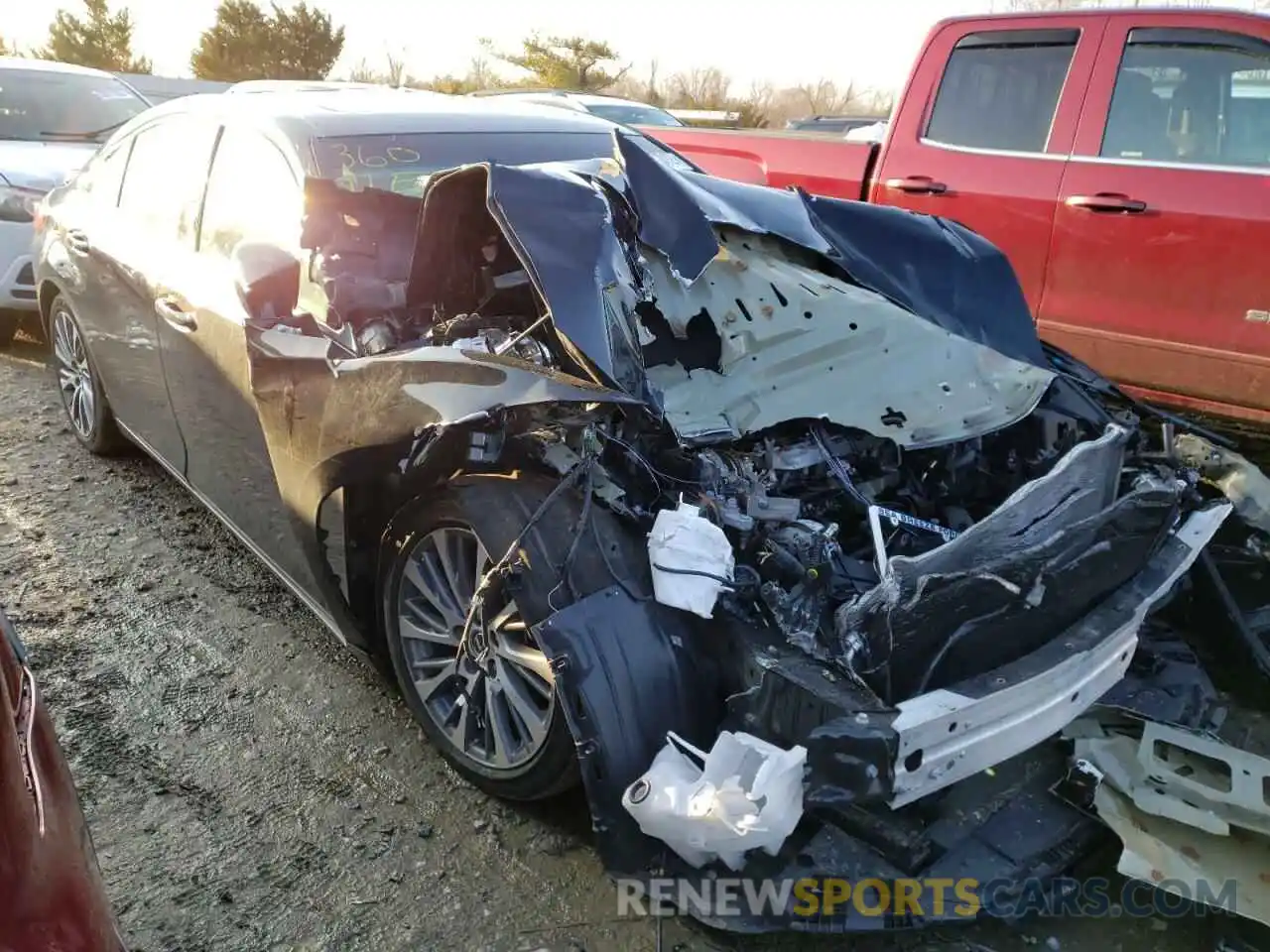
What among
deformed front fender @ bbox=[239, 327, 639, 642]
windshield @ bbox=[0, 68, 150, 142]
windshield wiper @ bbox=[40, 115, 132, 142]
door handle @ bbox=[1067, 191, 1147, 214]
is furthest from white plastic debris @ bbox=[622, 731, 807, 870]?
windshield wiper @ bbox=[40, 115, 132, 142]

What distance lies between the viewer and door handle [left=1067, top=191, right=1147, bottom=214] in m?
4.40

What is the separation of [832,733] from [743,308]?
150 centimetres

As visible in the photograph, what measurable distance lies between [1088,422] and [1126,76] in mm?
2532

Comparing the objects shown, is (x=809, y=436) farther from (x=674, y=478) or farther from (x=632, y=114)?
(x=632, y=114)

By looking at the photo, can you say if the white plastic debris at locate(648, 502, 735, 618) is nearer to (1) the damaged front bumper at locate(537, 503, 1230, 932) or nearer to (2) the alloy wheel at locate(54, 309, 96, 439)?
(1) the damaged front bumper at locate(537, 503, 1230, 932)

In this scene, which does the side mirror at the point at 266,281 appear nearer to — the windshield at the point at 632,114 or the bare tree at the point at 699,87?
the windshield at the point at 632,114

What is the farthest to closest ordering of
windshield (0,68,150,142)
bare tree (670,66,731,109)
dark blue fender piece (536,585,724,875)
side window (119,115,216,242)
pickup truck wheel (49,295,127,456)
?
bare tree (670,66,731,109), windshield (0,68,150,142), pickup truck wheel (49,295,127,456), side window (119,115,216,242), dark blue fender piece (536,585,724,875)

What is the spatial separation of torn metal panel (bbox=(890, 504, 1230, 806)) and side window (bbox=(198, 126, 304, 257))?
2.31 meters

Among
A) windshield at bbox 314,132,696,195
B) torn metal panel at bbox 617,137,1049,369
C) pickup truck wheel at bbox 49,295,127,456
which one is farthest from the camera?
pickup truck wheel at bbox 49,295,127,456

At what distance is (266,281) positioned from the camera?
275 centimetres

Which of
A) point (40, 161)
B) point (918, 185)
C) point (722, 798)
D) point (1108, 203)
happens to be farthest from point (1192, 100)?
point (40, 161)

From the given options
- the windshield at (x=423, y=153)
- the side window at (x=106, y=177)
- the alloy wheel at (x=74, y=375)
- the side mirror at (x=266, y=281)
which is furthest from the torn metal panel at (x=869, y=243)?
the alloy wheel at (x=74, y=375)

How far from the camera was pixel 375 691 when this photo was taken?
10.1 feet

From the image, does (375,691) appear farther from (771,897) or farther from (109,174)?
(109,174)
